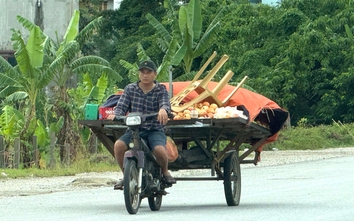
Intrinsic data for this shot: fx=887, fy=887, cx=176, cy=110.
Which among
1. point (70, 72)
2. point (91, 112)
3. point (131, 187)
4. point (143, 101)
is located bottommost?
point (131, 187)

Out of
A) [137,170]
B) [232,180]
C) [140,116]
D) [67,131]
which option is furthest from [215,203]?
[67,131]

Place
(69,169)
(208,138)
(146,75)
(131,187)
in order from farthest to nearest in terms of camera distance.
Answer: (69,169)
(208,138)
(146,75)
(131,187)

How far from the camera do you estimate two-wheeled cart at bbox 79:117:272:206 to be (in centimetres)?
1155

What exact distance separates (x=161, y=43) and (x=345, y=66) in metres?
15.0

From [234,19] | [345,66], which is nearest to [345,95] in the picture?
[345,66]

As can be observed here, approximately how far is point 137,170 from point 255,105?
2.36m

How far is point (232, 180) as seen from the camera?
12.4 meters

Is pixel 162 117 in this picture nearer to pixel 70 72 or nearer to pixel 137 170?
pixel 137 170

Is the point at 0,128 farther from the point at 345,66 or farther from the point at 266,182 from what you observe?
the point at 345,66

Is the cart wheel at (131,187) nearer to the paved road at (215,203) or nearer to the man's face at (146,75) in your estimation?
the paved road at (215,203)

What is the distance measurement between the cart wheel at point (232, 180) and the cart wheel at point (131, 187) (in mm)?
1704

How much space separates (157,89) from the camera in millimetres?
11172

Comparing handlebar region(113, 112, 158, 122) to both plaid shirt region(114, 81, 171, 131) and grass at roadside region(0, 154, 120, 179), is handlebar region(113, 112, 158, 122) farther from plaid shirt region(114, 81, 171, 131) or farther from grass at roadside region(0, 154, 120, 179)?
grass at roadside region(0, 154, 120, 179)

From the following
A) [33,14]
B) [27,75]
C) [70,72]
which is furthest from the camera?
[33,14]
